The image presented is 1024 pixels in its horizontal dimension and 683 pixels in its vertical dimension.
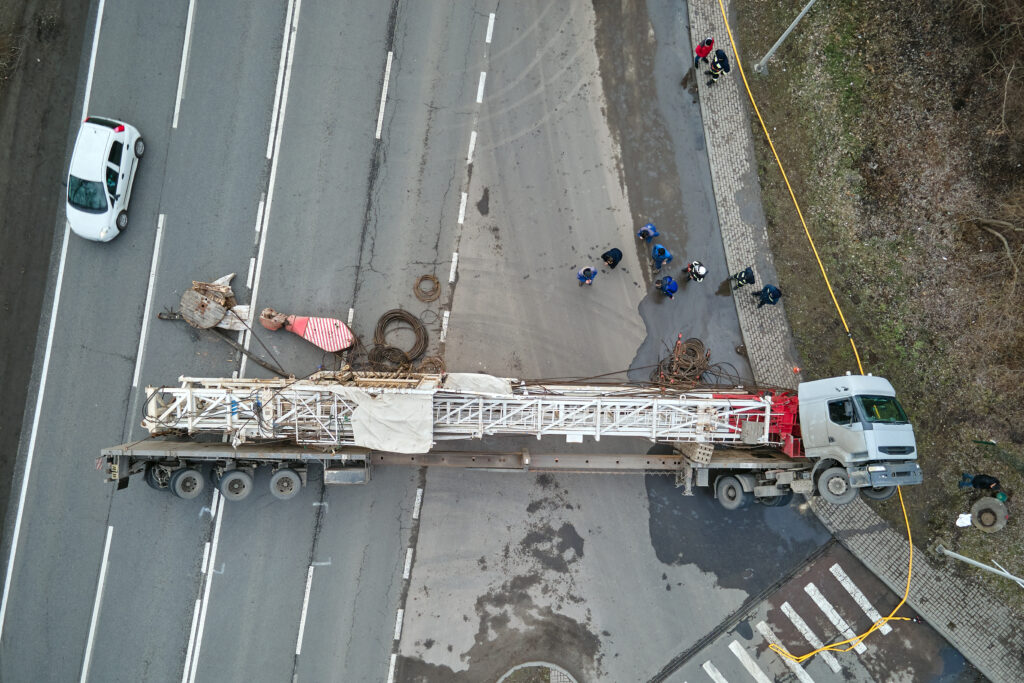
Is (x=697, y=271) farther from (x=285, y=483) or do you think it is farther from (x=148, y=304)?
(x=148, y=304)

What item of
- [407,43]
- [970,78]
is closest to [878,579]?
[970,78]

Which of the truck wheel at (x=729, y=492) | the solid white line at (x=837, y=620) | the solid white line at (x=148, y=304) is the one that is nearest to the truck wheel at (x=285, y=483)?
the solid white line at (x=148, y=304)

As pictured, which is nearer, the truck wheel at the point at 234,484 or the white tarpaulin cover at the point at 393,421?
the white tarpaulin cover at the point at 393,421

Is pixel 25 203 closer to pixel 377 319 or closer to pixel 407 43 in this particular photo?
pixel 377 319

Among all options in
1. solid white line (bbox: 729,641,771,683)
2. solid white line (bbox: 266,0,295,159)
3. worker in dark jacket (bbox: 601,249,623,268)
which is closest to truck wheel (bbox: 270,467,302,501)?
solid white line (bbox: 266,0,295,159)

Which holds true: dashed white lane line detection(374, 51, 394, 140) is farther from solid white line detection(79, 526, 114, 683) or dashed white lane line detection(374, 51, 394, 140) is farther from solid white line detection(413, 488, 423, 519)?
solid white line detection(79, 526, 114, 683)

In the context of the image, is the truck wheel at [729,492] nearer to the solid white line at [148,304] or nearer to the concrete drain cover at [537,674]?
the concrete drain cover at [537,674]

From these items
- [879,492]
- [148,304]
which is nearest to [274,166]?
[148,304]
